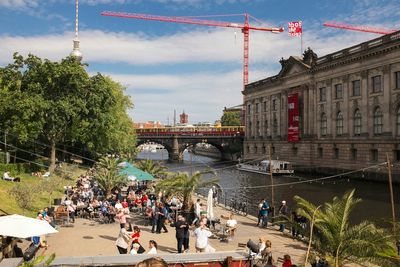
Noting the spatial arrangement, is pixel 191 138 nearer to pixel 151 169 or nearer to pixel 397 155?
pixel 397 155

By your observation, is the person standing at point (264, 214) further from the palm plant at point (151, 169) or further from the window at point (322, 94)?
the window at point (322, 94)

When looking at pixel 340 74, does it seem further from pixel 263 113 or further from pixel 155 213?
pixel 155 213

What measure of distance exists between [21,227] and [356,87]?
63.1 meters

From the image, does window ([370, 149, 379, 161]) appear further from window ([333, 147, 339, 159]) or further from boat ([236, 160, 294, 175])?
boat ([236, 160, 294, 175])

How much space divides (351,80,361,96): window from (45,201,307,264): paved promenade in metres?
47.6

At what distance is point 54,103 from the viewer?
4709 centimetres

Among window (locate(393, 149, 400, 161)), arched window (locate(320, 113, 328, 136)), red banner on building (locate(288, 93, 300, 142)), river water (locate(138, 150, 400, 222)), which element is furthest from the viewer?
red banner on building (locate(288, 93, 300, 142))

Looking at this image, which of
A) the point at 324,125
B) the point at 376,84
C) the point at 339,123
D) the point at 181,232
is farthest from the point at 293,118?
the point at 181,232

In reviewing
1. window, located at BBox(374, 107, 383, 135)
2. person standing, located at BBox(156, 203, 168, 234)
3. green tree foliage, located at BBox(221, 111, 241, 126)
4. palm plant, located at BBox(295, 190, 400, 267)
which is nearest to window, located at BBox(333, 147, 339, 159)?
window, located at BBox(374, 107, 383, 135)

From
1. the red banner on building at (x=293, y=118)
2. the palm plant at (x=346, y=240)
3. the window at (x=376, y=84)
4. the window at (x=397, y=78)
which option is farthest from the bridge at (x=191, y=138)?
the palm plant at (x=346, y=240)

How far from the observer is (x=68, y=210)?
24938 mm

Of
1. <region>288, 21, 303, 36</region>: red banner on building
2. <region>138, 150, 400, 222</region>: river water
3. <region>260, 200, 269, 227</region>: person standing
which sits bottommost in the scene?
<region>138, 150, 400, 222</region>: river water

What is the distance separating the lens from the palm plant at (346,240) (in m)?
13.1

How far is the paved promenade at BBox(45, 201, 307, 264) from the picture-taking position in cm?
1895
